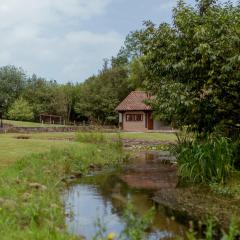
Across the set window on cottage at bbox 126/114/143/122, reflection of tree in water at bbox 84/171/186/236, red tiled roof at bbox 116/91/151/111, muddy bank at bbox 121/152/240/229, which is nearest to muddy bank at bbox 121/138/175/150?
muddy bank at bbox 121/152/240/229

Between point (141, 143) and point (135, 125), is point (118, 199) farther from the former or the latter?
point (135, 125)

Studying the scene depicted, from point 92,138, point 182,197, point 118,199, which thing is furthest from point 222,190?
point 92,138

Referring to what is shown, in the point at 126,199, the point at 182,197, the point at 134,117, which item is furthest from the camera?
the point at 134,117

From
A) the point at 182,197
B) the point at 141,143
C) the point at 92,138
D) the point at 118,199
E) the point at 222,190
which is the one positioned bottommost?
the point at 118,199

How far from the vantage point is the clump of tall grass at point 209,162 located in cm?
1390

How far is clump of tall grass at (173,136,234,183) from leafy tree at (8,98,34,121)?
54.5 m

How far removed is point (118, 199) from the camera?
13672 mm

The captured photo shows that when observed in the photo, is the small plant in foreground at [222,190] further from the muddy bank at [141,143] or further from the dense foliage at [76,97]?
the dense foliage at [76,97]

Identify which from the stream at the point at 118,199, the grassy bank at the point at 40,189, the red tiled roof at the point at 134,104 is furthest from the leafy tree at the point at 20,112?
the stream at the point at 118,199

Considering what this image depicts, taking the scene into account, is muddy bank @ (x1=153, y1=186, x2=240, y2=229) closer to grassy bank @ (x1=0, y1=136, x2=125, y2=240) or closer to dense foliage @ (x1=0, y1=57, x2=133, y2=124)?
grassy bank @ (x1=0, y1=136, x2=125, y2=240)

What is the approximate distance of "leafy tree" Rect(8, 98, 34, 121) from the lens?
221ft

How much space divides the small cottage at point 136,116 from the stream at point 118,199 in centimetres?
3621

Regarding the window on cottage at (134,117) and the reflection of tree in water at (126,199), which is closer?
the reflection of tree in water at (126,199)

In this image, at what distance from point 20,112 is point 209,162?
184ft
